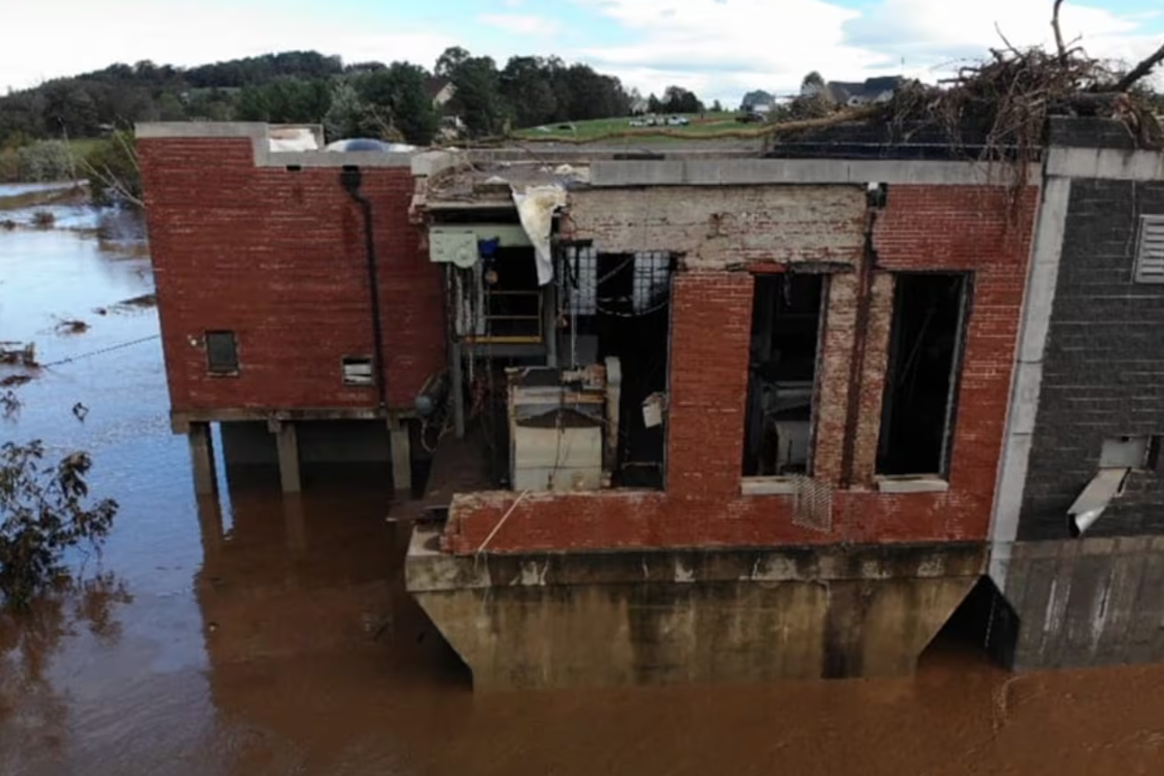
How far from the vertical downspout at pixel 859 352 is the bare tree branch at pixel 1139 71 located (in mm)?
3011

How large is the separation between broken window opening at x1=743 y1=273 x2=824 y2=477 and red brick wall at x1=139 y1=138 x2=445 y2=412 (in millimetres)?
6085

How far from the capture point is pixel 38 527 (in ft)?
50.0

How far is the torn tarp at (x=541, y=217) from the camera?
1020 cm

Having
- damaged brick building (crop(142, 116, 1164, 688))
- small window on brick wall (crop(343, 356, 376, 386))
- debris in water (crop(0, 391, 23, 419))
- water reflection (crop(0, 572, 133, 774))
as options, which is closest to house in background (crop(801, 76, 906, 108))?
damaged brick building (crop(142, 116, 1164, 688))

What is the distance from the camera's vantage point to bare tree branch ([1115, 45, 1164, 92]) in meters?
9.41

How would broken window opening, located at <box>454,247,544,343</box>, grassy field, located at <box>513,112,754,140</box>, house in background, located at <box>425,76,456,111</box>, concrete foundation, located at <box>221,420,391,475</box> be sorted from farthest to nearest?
house in background, located at <box>425,76,456,111</box>
concrete foundation, located at <box>221,420,391,475</box>
grassy field, located at <box>513,112,754,140</box>
broken window opening, located at <box>454,247,544,343</box>

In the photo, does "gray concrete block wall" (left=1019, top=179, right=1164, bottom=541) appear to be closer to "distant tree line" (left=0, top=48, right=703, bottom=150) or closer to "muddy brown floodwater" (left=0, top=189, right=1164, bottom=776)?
"muddy brown floodwater" (left=0, top=189, right=1164, bottom=776)

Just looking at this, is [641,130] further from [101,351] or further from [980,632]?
[101,351]

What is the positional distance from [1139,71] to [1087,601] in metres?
6.48

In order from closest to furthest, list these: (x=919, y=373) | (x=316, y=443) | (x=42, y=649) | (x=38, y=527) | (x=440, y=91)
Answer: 1. (x=42, y=649)
2. (x=919, y=373)
3. (x=38, y=527)
4. (x=316, y=443)
5. (x=440, y=91)

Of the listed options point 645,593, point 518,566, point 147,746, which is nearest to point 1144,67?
point 645,593

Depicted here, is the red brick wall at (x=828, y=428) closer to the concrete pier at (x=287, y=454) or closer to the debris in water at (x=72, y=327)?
the concrete pier at (x=287, y=454)

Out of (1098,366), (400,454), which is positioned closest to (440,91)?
(400,454)

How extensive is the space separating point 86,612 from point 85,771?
440 cm
